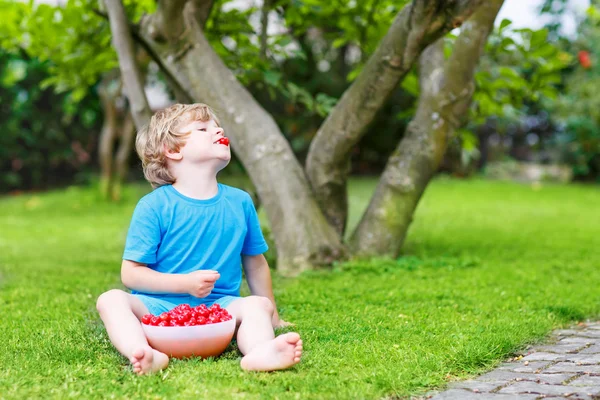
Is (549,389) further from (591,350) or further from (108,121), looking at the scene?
(108,121)

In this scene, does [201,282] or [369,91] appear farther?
[369,91]

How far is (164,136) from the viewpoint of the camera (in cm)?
321

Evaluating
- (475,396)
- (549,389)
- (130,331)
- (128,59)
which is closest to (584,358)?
(549,389)

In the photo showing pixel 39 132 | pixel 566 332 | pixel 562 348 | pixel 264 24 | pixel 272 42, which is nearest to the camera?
pixel 562 348

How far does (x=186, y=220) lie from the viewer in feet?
10.4

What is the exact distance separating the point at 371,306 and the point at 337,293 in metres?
0.39

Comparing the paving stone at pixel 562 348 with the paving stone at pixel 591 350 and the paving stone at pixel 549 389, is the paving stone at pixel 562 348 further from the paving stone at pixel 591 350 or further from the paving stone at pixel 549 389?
the paving stone at pixel 549 389

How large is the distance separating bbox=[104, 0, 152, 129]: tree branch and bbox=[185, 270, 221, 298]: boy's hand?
2390 mm

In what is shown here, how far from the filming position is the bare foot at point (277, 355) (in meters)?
2.74

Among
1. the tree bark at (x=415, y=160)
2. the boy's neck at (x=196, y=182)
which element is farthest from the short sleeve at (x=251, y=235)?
the tree bark at (x=415, y=160)

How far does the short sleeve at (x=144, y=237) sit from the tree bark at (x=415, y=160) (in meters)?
2.62

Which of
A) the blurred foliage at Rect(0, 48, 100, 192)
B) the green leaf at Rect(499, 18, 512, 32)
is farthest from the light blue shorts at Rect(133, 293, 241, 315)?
the blurred foliage at Rect(0, 48, 100, 192)

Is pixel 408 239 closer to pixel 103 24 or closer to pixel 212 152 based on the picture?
pixel 103 24

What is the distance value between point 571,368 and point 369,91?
2.59m
